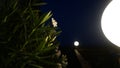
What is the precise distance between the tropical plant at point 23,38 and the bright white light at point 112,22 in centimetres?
108

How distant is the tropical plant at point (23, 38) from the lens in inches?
75.7

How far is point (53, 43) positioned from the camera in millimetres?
2496

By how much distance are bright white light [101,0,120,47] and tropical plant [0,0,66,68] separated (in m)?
1.08

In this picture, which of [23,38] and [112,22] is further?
[23,38]

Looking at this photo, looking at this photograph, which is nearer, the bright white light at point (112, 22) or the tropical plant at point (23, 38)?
the bright white light at point (112, 22)

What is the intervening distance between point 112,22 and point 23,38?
118cm

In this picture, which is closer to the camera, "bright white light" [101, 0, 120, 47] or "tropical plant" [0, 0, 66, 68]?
"bright white light" [101, 0, 120, 47]

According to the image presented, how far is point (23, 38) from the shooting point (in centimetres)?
201

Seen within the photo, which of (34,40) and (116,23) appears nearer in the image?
(116,23)

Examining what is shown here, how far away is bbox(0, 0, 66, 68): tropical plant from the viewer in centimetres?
192

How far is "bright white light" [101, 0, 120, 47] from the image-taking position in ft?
3.05

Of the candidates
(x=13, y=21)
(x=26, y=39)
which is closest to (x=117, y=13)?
(x=26, y=39)

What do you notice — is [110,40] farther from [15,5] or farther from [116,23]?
[15,5]

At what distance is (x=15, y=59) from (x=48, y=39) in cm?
51
